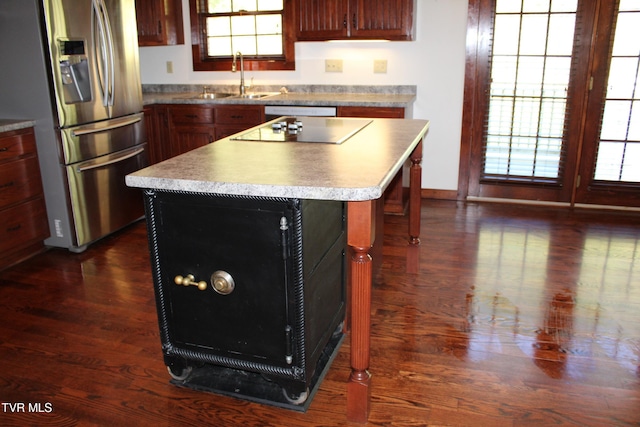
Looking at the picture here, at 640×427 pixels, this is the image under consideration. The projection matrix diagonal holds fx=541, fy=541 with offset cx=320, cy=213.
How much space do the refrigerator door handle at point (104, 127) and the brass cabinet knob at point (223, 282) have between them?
1900 mm

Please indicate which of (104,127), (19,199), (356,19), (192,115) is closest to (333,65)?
(356,19)

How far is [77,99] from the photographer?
10.6 ft

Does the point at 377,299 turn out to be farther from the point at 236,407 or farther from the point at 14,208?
the point at 14,208

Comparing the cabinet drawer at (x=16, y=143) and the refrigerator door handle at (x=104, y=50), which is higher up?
the refrigerator door handle at (x=104, y=50)

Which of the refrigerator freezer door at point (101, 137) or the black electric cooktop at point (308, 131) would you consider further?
the refrigerator freezer door at point (101, 137)

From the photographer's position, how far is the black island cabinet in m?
1.75

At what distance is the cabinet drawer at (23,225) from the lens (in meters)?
3.06

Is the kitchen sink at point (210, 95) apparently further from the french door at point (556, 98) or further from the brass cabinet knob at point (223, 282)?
the brass cabinet knob at point (223, 282)

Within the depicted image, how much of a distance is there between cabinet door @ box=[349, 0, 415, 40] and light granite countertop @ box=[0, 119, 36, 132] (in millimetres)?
2304

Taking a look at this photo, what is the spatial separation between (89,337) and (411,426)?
1.48 metres

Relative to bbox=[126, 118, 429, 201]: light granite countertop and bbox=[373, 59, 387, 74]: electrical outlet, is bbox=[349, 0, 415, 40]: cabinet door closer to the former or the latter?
bbox=[373, 59, 387, 74]: electrical outlet

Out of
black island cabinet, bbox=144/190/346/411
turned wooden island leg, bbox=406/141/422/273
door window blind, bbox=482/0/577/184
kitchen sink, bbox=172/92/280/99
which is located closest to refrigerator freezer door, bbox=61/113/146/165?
kitchen sink, bbox=172/92/280/99

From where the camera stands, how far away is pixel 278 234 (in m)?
1.73

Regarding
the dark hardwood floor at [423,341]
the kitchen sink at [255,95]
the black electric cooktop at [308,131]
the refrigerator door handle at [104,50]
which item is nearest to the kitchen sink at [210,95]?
the kitchen sink at [255,95]
